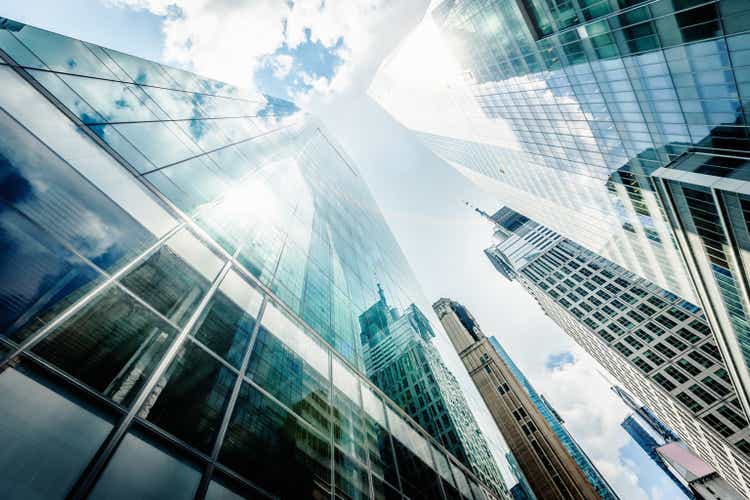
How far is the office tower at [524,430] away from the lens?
77938 mm

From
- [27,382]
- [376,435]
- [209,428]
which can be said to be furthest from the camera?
[376,435]

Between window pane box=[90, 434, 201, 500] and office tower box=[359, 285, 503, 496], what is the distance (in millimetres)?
13254

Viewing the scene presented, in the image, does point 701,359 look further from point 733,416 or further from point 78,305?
point 78,305

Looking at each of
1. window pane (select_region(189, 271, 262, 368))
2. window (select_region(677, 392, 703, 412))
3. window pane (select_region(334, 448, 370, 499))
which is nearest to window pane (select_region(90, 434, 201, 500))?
window pane (select_region(189, 271, 262, 368))

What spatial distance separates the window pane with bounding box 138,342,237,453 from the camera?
5.90m

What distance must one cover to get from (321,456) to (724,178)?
36.1 meters

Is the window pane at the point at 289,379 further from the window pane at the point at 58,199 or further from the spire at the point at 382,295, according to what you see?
the spire at the point at 382,295

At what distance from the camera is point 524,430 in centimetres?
8956

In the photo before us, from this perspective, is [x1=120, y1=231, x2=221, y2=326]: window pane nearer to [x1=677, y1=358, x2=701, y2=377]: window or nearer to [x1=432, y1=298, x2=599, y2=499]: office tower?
[x1=432, y1=298, x2=599, y2=499]: office tower

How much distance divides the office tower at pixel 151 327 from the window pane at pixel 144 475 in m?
0.02

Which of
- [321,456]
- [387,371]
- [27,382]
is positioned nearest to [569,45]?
[387,371]

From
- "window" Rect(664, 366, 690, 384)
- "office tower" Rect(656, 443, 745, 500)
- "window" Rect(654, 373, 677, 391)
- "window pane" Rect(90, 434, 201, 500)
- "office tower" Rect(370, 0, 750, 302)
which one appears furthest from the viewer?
"office tower" Rect(656, 443, 745, 500)

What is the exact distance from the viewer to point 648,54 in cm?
2853

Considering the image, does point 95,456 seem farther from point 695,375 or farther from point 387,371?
point 695,375
